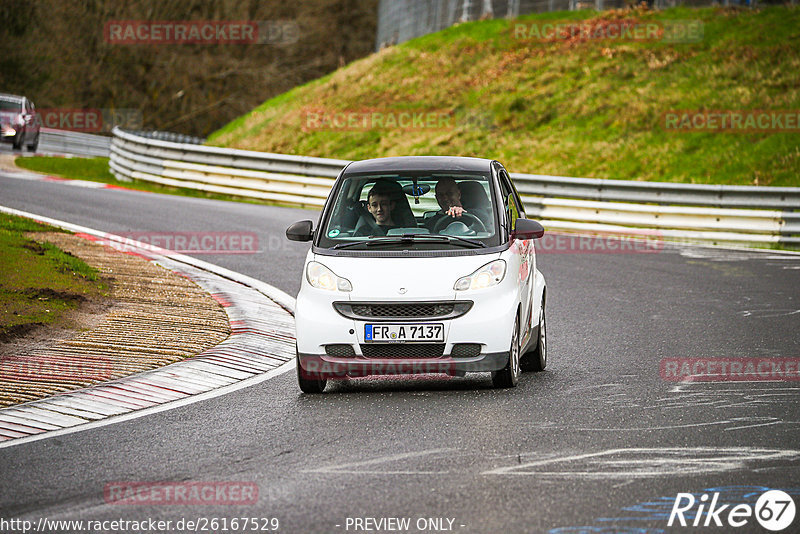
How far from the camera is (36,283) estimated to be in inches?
496

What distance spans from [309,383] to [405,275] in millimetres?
1098

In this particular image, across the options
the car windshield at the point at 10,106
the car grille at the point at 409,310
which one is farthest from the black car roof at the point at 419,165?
the car windshield at the point at 10,106

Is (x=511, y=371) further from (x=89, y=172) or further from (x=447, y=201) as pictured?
(x=89, y=172)

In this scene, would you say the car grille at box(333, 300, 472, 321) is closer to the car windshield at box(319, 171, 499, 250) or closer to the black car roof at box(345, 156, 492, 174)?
the car windshield at box(319, 171, 499, 250)

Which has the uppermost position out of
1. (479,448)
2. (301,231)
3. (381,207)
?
(381,207)

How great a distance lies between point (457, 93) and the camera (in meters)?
38.8

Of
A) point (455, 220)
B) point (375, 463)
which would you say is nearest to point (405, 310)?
point (455, 220)

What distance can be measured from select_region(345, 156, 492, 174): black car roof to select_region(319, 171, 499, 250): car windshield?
5 centimetres

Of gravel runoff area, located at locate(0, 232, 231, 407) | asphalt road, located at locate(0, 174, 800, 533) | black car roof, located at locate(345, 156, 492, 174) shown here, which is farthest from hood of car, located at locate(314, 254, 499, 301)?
gravel runoff area, located at locate(0, 232, 231, 407)

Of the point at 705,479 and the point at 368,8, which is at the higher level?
the point at 368,8

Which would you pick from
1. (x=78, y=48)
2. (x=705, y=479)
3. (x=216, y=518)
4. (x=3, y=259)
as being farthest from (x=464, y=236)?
(x=78, y=48)

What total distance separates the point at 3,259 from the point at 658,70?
25.3 meters

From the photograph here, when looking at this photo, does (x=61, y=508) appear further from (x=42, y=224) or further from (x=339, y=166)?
(x=339, y=166)

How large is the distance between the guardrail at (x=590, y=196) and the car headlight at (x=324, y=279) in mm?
12700
